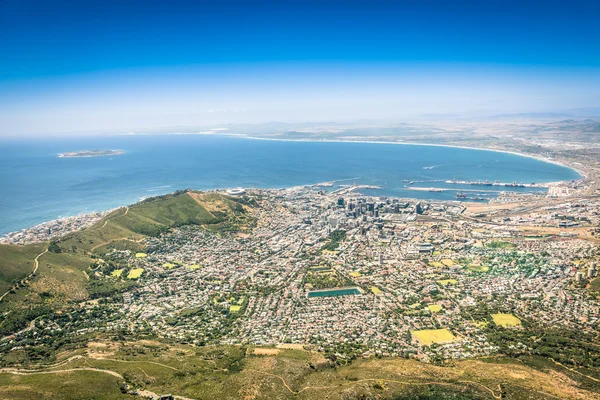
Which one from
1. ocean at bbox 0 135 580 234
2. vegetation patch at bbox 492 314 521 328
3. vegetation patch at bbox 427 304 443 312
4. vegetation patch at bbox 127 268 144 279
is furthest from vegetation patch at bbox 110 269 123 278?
vegetation patch at bbox 492 314 521 328

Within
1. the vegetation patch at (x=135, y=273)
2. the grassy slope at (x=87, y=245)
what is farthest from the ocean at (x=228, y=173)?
the vegetation patch at (x=135, y=273)

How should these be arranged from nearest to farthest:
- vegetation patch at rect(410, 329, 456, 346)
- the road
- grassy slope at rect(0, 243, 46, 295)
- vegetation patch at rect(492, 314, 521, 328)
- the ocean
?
vegetation patch at rect(410, 329, 456, 346)
vegetation patch at rect(492, 314, 521, 328)
the road
grassy slope at rect(0, 243, 46, 295)
the ocean

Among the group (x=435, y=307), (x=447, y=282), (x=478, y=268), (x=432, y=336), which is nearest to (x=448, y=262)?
(x=478, y=268)

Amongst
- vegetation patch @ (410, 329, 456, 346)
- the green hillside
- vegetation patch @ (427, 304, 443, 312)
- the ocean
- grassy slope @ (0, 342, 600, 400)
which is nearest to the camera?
grassy slope @ (0, 342, 600, 400)

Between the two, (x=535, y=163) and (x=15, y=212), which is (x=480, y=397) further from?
(x=535, y=163)

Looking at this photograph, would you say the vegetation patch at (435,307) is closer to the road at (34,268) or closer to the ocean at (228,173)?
the road at (34,268)

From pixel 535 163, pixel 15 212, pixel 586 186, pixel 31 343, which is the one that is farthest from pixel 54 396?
pixel 535 163

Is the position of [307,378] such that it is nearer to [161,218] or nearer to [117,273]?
[117,273]

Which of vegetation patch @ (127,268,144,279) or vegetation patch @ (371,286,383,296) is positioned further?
vegetation patch @ (127,268,144,279)

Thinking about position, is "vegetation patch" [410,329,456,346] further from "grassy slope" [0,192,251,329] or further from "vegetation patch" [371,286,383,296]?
"grassy slope" [0,192,251,329]
